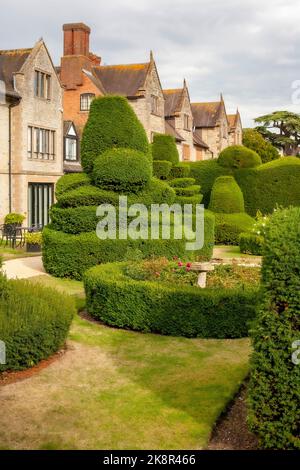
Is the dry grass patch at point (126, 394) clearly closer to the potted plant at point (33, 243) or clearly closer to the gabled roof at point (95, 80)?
the potted plant at point (33, 243)

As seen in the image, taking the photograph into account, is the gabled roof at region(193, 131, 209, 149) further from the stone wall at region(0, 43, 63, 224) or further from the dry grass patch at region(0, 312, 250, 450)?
the dry grass patch at region(0, 312, 250, 450)

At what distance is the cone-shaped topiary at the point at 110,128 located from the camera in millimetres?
16250

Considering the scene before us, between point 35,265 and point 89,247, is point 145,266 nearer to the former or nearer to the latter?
point 89,247

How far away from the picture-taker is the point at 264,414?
509 cm

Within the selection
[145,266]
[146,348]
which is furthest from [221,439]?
[145,266]

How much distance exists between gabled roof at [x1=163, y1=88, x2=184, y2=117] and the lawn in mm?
38540

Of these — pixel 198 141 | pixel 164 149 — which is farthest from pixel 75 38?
pixel 198 141

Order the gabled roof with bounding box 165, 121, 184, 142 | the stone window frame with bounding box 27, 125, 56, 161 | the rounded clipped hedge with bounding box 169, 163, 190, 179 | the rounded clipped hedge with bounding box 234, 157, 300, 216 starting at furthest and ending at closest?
1. the gabled roof with bounding box 165, 121, 184, 142
2. the rounded clipped hedge with bounding box 234, 157, 300, 216
3. the stone window frame with bounding box 27, 125, 56, 161
4. the rounded clipped hedge with bounding box 169, 163, 190, 179

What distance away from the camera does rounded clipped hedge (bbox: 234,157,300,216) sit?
96.3 feet

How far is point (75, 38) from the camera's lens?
38500 millimetres

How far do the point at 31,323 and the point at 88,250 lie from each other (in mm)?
7300

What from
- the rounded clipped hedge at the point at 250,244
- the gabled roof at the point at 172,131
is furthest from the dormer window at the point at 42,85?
the gabled roof at the point at 172,131

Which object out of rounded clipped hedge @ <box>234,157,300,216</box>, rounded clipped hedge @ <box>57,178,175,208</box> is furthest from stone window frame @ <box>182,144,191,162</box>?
rounded clipped hedge @ <box>57,178,175,208</box>

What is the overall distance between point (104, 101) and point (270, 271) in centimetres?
1250
